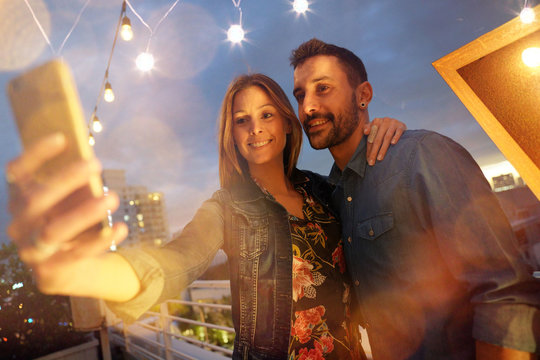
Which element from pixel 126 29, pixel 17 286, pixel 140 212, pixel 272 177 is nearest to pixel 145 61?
pixel 126 29

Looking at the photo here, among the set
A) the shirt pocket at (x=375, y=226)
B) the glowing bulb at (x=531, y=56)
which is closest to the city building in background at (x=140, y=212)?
the shirt pocket at (x=375, y=226)

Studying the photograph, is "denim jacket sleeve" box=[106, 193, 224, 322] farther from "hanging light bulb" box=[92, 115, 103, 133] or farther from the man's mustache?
"hanging light bulb" box=[92, 115, 103, 133]

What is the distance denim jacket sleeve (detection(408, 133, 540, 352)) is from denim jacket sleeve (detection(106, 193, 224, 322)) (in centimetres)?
83

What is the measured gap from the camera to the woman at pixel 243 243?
52cm

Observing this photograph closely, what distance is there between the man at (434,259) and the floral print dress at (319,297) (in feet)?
0.44

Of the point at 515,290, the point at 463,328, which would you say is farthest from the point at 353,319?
the point at 515,290

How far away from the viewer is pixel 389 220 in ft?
3.65

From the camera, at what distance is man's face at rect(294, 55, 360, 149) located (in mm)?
1504

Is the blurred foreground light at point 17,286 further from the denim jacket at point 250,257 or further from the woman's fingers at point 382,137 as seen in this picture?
the woman's fingers at point 382,137

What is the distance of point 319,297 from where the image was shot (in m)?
1.31

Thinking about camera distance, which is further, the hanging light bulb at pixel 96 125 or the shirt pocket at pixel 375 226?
the hanging light bulb at pixel 96 125

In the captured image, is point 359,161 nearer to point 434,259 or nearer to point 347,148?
point 347,148

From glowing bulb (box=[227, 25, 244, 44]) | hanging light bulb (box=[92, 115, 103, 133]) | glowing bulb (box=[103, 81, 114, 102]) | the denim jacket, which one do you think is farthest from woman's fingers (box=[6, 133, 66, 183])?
hanging light bulb (box=[92, 115, 103, 133])

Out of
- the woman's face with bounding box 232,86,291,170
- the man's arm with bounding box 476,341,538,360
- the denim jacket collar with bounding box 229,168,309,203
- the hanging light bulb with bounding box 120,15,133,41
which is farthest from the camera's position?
the hanging light bulb with bounding box 120,15,133,41
